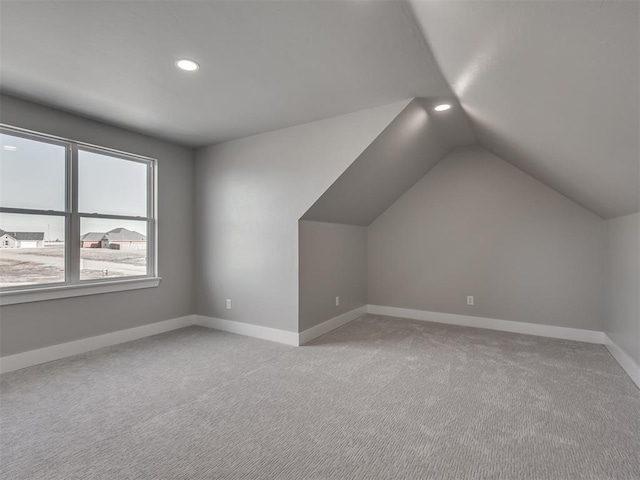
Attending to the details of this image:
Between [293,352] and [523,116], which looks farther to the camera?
[293,352]

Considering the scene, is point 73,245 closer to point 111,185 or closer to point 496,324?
point 111,185

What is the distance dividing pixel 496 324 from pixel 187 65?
432 centimetres

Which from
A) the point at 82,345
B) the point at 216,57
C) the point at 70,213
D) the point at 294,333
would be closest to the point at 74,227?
the point at 70,213

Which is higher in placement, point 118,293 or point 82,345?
point 118,293

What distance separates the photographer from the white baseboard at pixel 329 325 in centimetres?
349

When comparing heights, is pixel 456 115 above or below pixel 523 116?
above

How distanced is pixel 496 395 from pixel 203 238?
367 centimetres

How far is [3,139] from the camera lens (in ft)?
8.95

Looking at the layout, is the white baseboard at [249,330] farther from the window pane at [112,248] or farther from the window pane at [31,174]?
the window pane at [31,174]

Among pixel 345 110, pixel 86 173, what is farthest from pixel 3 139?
pixel 345 110

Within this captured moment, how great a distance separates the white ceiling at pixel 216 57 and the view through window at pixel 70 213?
510mm

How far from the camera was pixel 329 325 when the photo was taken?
12.9ft

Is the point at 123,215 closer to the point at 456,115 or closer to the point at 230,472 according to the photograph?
the point at 230,472

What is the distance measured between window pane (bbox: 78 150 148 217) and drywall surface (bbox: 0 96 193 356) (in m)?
0.18
